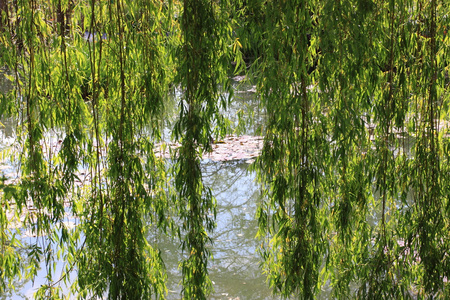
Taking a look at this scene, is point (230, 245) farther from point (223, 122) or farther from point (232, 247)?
point (223, 122)

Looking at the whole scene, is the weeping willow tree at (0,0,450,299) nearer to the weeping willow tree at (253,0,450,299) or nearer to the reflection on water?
the weeping willow tree at (253,0,450,299)

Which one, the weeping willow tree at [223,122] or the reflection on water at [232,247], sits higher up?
the weeping willow tree at [223,122]

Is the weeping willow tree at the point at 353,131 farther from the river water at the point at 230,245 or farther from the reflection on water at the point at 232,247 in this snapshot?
the reflection on water at the point at 232,247

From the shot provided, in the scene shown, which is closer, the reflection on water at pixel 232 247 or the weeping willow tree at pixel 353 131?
the weeping willow tree at pixel 353 131

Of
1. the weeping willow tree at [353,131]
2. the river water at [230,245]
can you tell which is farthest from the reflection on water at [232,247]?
the weeping willow tree at [353,131]

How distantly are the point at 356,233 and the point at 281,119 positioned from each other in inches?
27.3

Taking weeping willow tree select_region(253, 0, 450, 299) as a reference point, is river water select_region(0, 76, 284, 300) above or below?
below

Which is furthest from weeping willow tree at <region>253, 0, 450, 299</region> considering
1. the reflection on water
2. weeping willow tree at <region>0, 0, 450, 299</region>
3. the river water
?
the reflection on water

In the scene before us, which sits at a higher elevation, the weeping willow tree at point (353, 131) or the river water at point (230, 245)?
the weeping willow tree at point (353, 131)

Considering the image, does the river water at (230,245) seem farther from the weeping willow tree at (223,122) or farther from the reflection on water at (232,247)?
the weeping willow tree at (223,122)

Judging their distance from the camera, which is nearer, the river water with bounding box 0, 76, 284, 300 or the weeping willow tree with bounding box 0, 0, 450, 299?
the weeping willow tree with bounding box 0, 0, 450, 299

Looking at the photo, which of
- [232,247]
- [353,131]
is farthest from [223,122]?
[232,247]

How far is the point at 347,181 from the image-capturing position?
2.05m

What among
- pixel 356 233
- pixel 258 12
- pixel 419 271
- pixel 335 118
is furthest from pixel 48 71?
pixel 419 271
